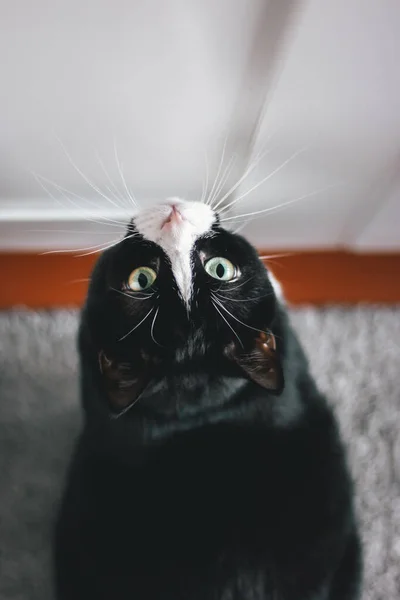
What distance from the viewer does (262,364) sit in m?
0.80

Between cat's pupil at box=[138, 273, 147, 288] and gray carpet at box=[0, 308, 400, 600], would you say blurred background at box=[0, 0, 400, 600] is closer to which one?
gray carpet at box=[0, 308, 400, 600]

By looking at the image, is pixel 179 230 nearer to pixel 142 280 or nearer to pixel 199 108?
pixel 142 280

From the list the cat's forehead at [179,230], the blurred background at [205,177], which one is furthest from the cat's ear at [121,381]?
the blurred background at [205,177]

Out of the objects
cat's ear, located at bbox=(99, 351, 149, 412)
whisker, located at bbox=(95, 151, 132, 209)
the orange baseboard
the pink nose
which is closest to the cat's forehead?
the pink nose

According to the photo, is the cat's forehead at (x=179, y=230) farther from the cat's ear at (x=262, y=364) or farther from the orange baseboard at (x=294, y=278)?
the orange baseboard at (x=294, y=278)

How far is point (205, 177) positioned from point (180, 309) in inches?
15.0

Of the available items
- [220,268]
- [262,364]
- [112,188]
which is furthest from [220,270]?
[112,188]

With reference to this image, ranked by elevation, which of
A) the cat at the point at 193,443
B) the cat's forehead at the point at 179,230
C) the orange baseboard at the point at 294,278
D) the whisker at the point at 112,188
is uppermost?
the whisker at the point at 112,188

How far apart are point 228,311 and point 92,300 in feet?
0.65

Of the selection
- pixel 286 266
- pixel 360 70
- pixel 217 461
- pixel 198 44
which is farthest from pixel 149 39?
pixel 286 266

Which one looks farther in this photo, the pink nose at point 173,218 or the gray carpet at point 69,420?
the gray carpet at point 69,420

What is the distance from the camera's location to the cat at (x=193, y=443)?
808 millimetres

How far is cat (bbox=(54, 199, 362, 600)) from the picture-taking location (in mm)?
808

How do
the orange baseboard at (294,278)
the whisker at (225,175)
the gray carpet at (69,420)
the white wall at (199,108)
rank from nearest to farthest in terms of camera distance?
the white wall at (199,108), the whisker at (225,175), the gray carpet at (69,420), the orange baseboard at (294,278)
